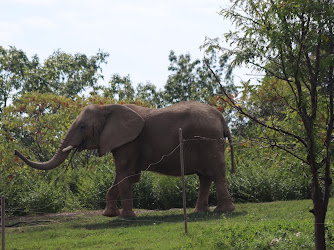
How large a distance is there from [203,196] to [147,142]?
214 cm

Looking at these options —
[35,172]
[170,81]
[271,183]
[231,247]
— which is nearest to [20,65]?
[170,81]

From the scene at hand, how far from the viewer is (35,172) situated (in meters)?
21.0

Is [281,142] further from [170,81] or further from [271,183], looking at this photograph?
[170,81]

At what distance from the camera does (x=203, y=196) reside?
48.7 feet

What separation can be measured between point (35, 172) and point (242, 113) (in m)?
14.1

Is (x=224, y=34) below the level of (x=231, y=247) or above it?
above

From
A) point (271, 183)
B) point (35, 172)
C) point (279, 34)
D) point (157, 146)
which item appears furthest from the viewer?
point (35, 172)

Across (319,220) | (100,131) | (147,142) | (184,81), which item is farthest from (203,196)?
(184,81)

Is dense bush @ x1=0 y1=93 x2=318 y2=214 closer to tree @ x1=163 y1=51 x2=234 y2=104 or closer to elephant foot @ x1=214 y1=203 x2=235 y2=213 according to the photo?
elephant foot @ x1=214 y1=203 x2=235 y2=213

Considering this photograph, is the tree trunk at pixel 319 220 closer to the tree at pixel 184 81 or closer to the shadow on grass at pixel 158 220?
the shadow on grass at pixel 158 220

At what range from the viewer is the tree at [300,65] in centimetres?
810

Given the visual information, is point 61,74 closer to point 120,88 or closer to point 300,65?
point 120,88

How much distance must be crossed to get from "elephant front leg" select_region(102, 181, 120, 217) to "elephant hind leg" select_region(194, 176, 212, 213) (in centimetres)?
216

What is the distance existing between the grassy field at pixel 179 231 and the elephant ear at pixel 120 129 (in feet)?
6.27
